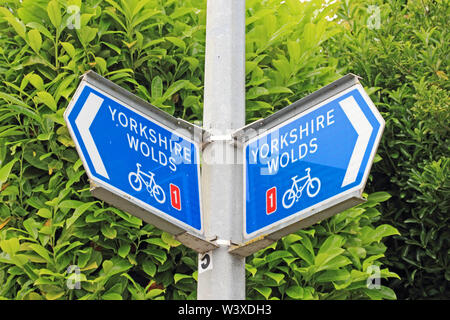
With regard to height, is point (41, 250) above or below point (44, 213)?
below

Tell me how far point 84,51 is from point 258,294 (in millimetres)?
1914

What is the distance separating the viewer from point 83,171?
4.00 m

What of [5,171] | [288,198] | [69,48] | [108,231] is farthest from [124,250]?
[288,198]

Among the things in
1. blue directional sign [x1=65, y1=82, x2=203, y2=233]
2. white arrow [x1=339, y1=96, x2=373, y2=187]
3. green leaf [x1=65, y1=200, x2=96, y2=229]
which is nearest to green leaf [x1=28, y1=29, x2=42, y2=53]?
green leaf [x1=65, y1=200, x2=96, y2=229]

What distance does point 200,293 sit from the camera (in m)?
2.78

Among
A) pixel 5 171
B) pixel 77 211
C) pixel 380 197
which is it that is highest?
pixel 380 197

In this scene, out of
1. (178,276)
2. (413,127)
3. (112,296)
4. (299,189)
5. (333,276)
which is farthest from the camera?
(413,127)

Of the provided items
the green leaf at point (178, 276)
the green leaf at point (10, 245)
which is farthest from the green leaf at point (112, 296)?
the green leaf at point (10, 245)

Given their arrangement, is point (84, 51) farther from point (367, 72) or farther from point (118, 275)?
point (367, 72)

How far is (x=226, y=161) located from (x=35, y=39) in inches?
76.8

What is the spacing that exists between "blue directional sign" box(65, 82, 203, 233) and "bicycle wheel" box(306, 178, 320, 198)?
0.49 m

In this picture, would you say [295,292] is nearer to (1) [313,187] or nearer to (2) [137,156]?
(1) [313,187]

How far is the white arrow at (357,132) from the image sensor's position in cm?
243

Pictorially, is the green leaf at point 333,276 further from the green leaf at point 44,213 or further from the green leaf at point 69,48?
the green leaf at point 69,48
